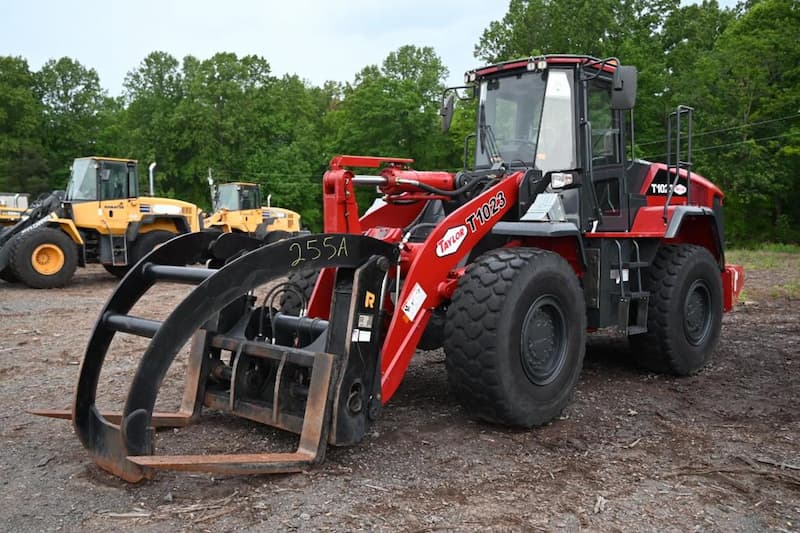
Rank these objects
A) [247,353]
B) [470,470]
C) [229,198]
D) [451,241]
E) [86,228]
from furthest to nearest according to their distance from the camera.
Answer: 1. [229,198]
2. [86,228]
3. [451,241]
4. [247,353]
5. [470,470]

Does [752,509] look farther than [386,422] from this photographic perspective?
No

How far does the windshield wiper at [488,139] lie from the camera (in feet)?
20.1

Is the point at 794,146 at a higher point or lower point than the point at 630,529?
higher

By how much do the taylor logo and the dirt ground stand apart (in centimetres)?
117

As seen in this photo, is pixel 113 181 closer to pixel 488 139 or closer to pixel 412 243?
pixel 488 139

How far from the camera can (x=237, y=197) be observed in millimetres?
22812

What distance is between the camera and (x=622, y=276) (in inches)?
236

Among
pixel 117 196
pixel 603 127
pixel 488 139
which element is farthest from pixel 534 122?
pixel 117 196

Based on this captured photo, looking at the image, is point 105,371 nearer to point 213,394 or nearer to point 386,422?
point 213,394

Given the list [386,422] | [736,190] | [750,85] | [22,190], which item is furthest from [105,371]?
[22,190]

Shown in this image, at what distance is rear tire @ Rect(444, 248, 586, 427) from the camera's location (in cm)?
447

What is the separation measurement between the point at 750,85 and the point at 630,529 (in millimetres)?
32398

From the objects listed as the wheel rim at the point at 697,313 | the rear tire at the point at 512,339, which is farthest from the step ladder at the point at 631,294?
the rear tire at the point at 512,339

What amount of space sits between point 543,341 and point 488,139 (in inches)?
82.9
